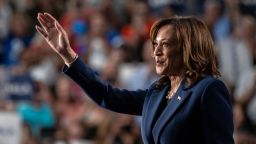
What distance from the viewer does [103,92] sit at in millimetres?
3510

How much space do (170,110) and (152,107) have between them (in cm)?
15

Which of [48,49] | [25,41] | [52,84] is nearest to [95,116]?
[52,84]

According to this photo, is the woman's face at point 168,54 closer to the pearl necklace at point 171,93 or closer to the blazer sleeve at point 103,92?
the pearl necklace at point 171,93

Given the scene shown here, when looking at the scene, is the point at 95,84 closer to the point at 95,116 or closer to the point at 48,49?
the point at 95,116

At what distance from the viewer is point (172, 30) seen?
323cm

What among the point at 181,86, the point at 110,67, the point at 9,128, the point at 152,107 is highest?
the point at 181,86

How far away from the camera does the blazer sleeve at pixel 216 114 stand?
9.95 feet

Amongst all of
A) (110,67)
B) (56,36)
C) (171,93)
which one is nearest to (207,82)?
(171,93)

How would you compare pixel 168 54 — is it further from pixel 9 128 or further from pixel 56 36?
pixel 9 128

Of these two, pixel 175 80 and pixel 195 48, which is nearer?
pixel 195 48

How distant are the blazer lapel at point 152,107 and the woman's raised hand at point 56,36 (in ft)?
1.27

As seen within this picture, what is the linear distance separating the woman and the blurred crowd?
384cm

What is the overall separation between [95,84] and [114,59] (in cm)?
546

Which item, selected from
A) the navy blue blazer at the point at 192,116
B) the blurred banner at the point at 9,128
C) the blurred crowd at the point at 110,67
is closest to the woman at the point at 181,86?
the navy blue blazer at the point at 192,116
